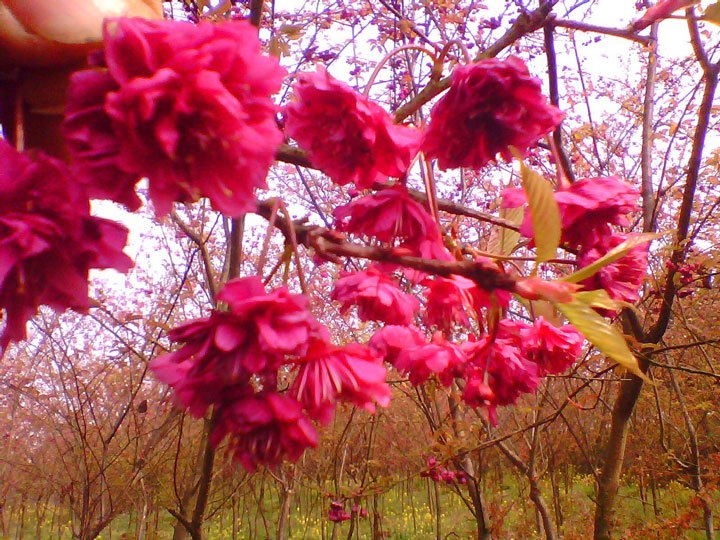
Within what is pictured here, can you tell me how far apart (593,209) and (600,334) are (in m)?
0.30

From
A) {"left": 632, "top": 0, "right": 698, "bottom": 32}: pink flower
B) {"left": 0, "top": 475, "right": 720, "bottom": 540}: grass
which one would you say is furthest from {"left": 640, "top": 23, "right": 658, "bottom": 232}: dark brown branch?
{"left": 0, "top": 475, "right": 720, "bottom": 540}: grass

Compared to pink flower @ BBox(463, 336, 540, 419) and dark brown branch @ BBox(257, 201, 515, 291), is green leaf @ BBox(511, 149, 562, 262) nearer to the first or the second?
dark brown branch @ BBox(257, 201, 515, 291)

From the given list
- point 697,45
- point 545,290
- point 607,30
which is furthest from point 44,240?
point 697,45

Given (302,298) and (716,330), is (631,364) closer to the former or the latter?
(302,298)

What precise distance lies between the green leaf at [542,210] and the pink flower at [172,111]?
0.22m

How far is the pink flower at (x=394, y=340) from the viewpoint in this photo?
0.87 m

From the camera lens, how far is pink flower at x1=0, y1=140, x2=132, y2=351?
345 millimetres

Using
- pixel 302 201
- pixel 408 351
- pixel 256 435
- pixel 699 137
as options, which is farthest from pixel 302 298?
pixel 302 201

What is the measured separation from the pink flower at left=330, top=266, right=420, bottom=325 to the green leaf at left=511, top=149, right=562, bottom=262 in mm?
334

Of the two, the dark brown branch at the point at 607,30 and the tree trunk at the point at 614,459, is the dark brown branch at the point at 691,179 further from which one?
the dark brown branch at the point at 607,30

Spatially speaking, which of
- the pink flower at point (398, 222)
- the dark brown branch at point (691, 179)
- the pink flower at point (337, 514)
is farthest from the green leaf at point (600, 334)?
the pink flower at point (337, 514)

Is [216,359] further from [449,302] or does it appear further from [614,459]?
[614,459]

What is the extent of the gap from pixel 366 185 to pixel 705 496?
3.55 meters

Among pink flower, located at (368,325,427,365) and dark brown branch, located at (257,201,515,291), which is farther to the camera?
pink flower, located at (368,325,427,365)
